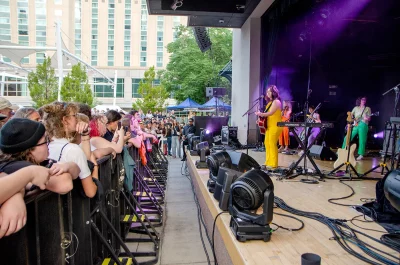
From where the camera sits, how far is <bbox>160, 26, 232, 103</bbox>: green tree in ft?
89.3

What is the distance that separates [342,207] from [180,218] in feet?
9.57

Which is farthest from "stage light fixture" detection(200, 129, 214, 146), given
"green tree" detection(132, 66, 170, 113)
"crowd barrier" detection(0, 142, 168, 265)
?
"green tree" detection(132, 66, 170, 113)

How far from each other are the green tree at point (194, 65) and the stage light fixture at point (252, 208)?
24.2 m

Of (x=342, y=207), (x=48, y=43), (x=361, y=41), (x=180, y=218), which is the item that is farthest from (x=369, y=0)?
(x=48, y=43)

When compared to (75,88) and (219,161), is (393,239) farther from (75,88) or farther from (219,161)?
(75,88)

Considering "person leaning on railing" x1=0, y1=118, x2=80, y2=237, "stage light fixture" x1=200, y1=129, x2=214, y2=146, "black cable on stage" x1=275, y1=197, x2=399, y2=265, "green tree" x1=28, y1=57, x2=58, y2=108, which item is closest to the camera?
"person leaning on railing" x1=0, y1=118, x2=80, y2=237

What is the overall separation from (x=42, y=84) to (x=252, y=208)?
859 inches

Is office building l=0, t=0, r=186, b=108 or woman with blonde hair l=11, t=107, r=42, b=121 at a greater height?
office building l=0, t=0, r=186, b=108

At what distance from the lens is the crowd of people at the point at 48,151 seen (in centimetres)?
146

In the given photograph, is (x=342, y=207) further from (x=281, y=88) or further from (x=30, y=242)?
(x=281, y=88)

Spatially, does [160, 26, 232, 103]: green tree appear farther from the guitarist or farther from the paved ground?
the paved ground

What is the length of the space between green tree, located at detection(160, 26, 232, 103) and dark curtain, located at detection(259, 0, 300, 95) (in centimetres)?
1621

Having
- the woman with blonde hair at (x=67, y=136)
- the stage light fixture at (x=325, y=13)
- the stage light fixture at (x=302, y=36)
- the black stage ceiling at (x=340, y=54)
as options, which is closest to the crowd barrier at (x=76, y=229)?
the woman with blonde hair at (x=67, y=136)

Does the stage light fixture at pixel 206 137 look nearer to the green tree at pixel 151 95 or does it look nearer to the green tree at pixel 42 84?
the green tree at pixel 42 84
